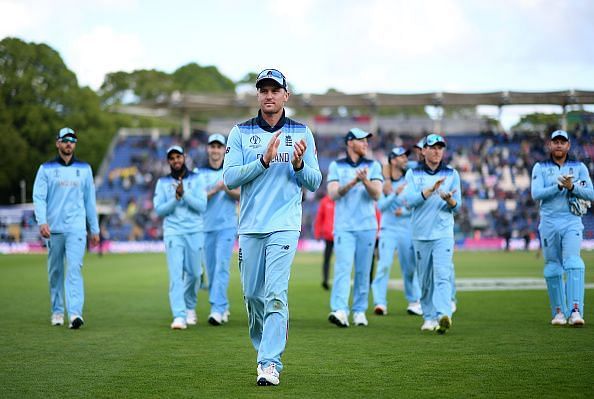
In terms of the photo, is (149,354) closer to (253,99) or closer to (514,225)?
(514,225)

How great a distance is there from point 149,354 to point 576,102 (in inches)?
1117

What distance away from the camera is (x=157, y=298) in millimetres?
18359

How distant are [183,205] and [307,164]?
17.3 feet

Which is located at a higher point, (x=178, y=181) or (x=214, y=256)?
(x=178, y=181)

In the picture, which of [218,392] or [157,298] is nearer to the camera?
[218,392]

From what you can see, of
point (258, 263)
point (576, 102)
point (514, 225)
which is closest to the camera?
point (258, 263)

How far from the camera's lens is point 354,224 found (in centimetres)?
1319

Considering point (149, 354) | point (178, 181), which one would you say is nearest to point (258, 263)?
point (149, 354)

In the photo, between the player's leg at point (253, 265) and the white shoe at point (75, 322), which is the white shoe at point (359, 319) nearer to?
the white shoe at point (75, 322)

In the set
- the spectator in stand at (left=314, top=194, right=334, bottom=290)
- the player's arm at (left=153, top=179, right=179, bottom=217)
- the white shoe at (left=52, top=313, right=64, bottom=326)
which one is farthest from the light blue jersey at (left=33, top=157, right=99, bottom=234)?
the spectator in stand at (left=314, top=194, right=334, bottom=290)

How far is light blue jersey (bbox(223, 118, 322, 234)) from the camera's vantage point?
8.15 metres

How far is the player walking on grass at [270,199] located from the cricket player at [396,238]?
23.4 ft

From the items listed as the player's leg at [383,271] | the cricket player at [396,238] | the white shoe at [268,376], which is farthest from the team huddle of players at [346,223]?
the white shoe at [268,376]

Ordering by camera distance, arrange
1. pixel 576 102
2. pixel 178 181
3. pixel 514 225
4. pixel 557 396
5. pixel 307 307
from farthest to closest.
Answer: pixel 514 225
pixel 576 102
pixel 307 307
pixel 178 181
pixel 557 396
